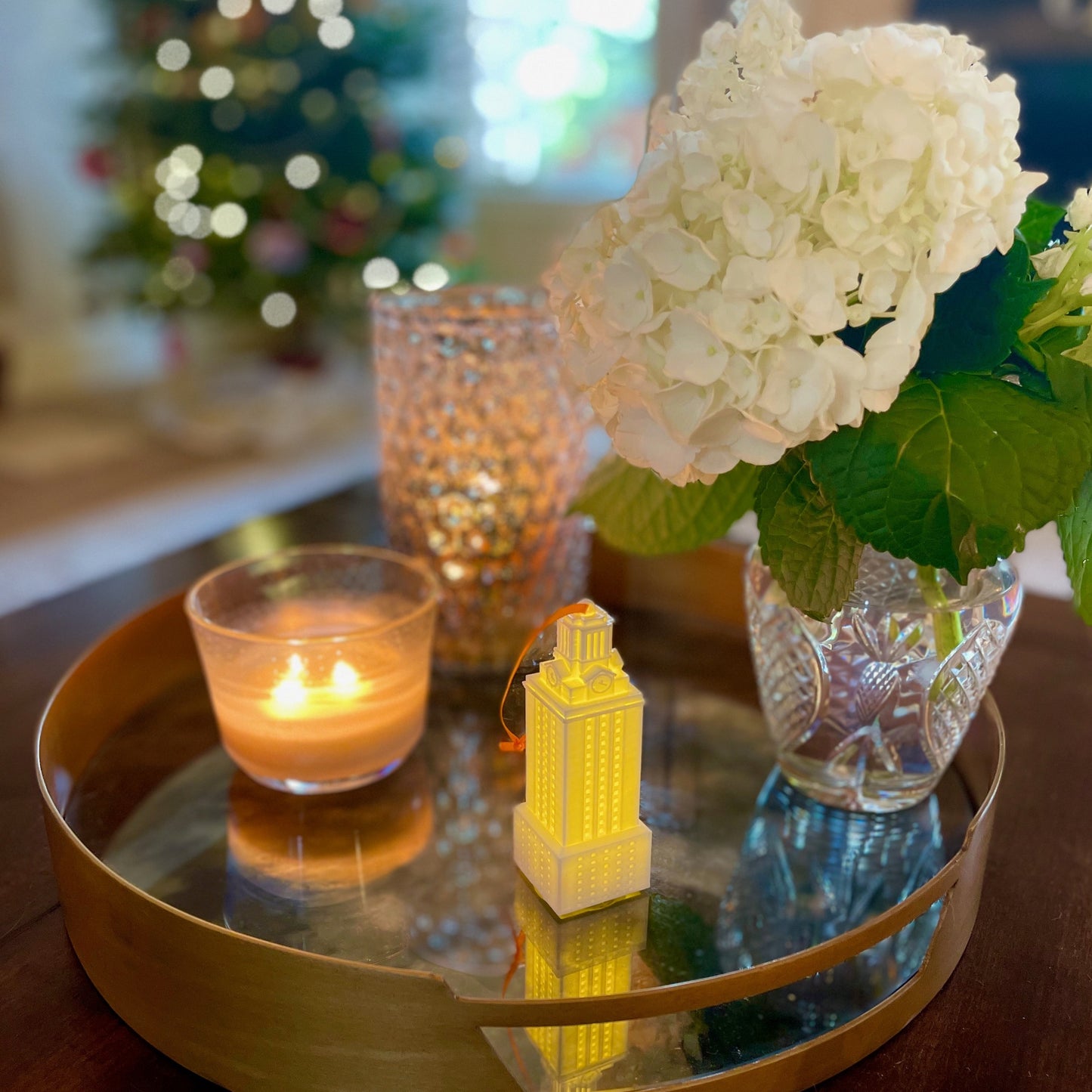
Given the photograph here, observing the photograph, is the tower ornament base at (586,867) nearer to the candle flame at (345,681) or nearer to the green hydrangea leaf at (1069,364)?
the candle flame at (345,681)

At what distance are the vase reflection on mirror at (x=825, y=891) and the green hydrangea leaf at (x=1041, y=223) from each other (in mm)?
321

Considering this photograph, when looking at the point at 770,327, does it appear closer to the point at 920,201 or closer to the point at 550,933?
the point at 920,201

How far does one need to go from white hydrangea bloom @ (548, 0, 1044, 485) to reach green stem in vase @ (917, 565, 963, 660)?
0.17 metres

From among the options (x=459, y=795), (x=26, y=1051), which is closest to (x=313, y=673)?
(x=459, y=795)

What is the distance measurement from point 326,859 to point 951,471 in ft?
1.22

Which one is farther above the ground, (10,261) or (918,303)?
(918,303)

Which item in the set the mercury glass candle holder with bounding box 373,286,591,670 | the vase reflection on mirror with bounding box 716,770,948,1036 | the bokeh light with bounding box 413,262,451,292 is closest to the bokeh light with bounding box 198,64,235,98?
the bokeh light with bounding box 413,262,451,292

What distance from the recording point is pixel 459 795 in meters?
0.64

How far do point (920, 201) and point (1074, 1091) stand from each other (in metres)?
0.36

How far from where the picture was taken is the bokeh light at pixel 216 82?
8.58 ft

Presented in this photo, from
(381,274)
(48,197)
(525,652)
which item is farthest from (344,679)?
(48,197)

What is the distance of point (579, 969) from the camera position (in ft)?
1.59

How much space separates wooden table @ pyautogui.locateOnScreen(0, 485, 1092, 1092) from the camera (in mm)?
444

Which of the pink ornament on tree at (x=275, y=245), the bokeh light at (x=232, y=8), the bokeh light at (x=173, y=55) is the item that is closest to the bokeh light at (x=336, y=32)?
the bokeh light at (x=232, y=8)
